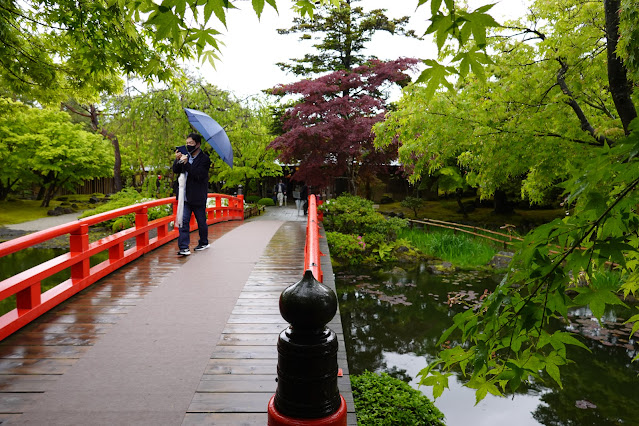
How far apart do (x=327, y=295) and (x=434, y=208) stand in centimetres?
2241

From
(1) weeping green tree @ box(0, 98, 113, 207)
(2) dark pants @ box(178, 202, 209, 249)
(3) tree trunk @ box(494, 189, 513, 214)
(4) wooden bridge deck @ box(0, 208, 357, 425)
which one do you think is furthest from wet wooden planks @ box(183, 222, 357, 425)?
(1) weeping green tree @ box(0, 98, 113, 207)

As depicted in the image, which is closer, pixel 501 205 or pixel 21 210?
pixel 501 205

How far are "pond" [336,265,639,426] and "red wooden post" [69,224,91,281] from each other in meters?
3.91

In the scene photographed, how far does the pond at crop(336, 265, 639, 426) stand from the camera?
209 inches

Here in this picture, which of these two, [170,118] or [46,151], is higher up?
[170,118]

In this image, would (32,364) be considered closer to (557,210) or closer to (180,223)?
(180,223)

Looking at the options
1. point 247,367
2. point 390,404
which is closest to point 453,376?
point 390,404

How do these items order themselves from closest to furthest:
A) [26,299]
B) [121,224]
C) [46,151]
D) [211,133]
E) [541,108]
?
[26,299], [541,108], [211,133], [121,224], [46,151]

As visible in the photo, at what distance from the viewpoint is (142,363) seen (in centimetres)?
309

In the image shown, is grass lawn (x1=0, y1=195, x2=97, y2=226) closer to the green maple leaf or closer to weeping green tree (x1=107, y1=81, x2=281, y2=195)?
weeping green tree (x1=107, y1=81, x2=281, y2=195)

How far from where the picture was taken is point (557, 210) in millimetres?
19453

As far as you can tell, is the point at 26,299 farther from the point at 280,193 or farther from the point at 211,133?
the point at 280,193

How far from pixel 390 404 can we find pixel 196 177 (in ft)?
14.4

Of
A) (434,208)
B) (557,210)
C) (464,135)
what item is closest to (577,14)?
(464,135)
